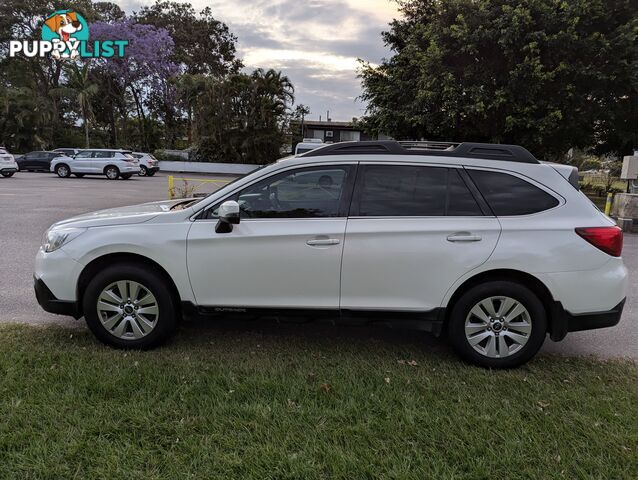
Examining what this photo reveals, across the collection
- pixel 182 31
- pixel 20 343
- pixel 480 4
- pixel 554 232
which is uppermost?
pixel 182 31

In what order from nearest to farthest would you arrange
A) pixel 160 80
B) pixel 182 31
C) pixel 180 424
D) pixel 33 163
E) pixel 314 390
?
1. pixel 180 424
2. pixel 314 390
3. pixel 33 163
4. pixel 160 80
5. pixel 182 31

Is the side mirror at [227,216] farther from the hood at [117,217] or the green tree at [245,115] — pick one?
the green tree at [245,115]

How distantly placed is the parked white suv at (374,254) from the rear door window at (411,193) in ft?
0.04

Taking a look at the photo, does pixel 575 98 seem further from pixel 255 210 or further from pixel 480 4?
pixel 255 210

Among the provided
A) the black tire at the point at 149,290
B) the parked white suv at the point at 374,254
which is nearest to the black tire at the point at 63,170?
the parked white suv at the point at 374,254

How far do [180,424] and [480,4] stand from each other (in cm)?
1623

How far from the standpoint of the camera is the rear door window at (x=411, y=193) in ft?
12.4

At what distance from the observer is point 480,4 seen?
49.5ft

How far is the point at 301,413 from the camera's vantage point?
301 cm

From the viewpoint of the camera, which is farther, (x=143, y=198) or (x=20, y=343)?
(x=143, y=198)

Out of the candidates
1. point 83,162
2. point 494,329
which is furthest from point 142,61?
point 494,329

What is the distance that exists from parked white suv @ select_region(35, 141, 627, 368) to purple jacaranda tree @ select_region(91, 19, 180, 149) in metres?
37.1

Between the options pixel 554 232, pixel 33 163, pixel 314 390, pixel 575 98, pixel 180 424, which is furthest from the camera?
pixel 33 163

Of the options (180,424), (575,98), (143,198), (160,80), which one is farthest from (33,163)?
(180,424)
